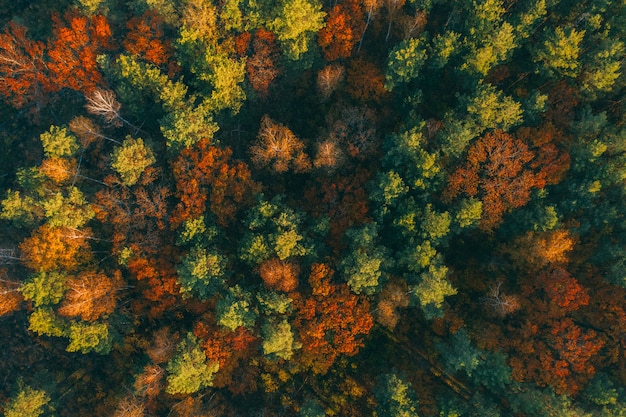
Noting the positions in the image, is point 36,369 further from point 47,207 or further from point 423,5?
point 423,5

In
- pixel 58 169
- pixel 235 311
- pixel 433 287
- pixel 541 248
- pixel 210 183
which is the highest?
pixel 210 183

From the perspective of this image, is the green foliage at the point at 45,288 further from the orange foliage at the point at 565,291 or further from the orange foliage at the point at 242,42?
the orange foliage at the point at 565,291

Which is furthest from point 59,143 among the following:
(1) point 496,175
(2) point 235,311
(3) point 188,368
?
(1) point 496,175

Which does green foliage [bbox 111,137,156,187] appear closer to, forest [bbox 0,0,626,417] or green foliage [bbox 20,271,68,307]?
forest [bbox 0,0,626,417]

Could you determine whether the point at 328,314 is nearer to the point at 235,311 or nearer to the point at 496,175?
the point at 235,311

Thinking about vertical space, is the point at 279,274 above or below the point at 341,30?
below

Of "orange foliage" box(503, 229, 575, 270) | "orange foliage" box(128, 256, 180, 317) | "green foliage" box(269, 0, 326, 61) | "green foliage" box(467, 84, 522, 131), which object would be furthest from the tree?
"orange foliage" box(503, 229, 575, 270)

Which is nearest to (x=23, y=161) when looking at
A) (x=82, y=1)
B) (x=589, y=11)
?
(x=82, y=1)
